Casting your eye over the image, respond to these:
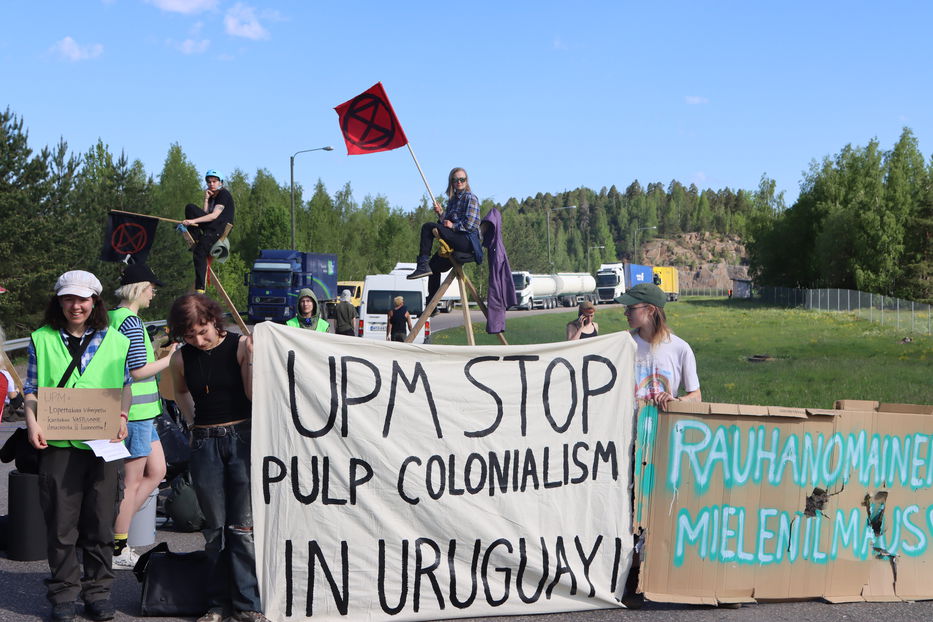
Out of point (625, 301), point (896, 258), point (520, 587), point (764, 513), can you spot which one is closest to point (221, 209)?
point (625, 301)

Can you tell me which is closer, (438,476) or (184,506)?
(438,476)

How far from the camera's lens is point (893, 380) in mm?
20500

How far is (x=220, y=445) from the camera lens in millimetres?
4949

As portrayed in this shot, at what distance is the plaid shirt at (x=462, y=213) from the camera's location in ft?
25.8

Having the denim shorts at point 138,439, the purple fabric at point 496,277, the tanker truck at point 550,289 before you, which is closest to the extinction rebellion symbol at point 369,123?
the purple fabric at point 496,277

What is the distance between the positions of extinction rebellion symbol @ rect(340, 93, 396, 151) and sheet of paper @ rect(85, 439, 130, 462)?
13.2 feet

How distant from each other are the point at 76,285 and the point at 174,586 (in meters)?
1.65

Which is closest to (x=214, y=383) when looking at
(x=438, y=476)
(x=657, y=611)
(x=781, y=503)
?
(x=438, y=476)

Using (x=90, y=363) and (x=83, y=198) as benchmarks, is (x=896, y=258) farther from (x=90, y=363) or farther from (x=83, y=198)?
(x=90, y=363)

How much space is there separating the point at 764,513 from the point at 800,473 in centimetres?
32

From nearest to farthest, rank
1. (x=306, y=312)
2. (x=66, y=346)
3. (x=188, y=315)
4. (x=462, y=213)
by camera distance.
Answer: (x=188, y=315), (x=66, y=346), (x=462, y=213), (x=306, y=312)

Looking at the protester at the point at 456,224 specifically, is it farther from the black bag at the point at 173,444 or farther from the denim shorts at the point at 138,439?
the denim shorts at the point at 138,439

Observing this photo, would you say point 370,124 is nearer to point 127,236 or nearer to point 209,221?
point 209,221

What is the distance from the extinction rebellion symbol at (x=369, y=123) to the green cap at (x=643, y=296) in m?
3.06
